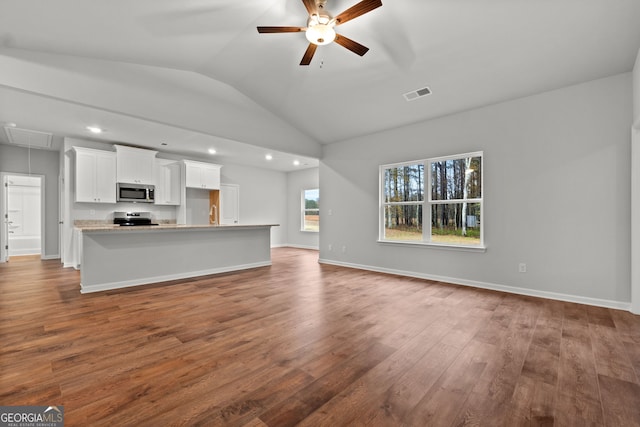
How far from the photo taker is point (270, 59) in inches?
153

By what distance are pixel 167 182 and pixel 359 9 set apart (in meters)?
6.23

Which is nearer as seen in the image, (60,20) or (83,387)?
(83,387)

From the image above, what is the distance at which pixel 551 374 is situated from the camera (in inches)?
76.6

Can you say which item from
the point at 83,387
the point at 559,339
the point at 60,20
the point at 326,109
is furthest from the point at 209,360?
the point at 326,109

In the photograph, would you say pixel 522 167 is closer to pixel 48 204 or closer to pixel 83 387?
pixel 83 387

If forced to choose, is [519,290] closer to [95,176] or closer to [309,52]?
[309,52]

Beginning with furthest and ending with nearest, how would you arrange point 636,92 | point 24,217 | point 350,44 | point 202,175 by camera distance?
1. point 24,217
2. point 202,175
3. point 636,92
4. point 350,44

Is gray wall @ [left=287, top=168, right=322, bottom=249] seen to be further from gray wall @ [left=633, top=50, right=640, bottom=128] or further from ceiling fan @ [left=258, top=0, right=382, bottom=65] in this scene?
gray wall @ [left=633, top=50, right=640, bottom=128]

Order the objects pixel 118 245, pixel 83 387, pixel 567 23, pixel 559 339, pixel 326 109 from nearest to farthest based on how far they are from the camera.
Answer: pixel 83 387 → pixel 559 339 → pixel 567 23 → pixel 118 245 → pixel 326 109

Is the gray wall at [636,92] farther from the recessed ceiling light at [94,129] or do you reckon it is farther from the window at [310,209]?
the recessed ceiling light at [94,129]

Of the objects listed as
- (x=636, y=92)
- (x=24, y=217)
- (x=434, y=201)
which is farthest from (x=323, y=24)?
(x=24, y=217)

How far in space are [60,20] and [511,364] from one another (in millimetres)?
5132

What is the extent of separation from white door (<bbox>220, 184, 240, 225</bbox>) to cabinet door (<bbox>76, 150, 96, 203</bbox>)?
3.06 m

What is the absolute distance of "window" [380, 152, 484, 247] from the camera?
14.7 ft
